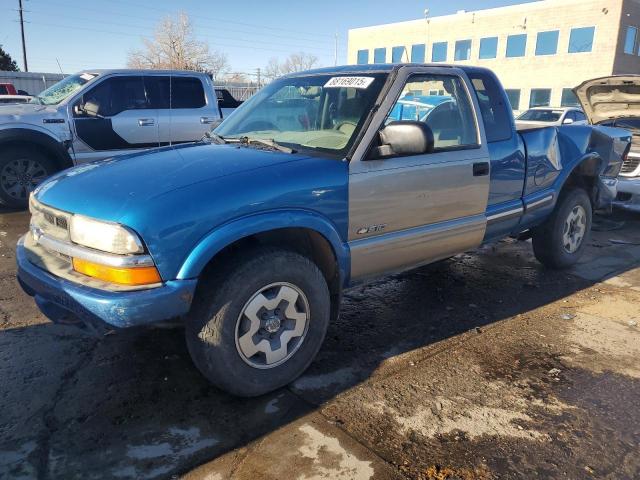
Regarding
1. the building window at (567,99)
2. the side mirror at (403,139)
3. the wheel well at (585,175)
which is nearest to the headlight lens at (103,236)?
the side mirror at (403,139)

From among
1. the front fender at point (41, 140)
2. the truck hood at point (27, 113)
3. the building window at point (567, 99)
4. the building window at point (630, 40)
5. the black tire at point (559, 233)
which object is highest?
the building window at point (630, 40)

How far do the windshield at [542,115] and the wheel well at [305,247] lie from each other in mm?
13834

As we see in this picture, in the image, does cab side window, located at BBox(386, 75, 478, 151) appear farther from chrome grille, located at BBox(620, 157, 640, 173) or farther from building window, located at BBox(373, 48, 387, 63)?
building window, located at BBox(373, 48, 387, 63)

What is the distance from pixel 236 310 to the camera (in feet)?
8.62

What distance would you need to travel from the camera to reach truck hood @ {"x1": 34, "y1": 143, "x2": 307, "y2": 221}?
254 cm

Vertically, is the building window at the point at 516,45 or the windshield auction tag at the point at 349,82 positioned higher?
the building window at the point at 516,45

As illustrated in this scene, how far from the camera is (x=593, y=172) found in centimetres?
515

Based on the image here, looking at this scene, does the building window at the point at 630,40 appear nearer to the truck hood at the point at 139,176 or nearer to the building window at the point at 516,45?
the building window at the point at 516,45

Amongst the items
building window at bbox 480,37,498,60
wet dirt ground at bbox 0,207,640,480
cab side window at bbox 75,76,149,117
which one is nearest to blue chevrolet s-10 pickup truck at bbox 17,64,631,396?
wet dirt ground at bbox 0,207,640,480

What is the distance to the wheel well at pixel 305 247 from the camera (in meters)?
2.80

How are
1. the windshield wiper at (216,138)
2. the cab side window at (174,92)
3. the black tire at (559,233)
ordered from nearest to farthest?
1. the windshield wiper at (216,138)
2. the black tire at (559,233)
3. the cab side window at (174,92)

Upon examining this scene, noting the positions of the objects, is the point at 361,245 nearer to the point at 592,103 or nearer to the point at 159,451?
the point at 159,451

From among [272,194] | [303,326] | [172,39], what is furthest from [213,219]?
[172,39]

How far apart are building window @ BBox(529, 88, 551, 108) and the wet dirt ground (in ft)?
115
